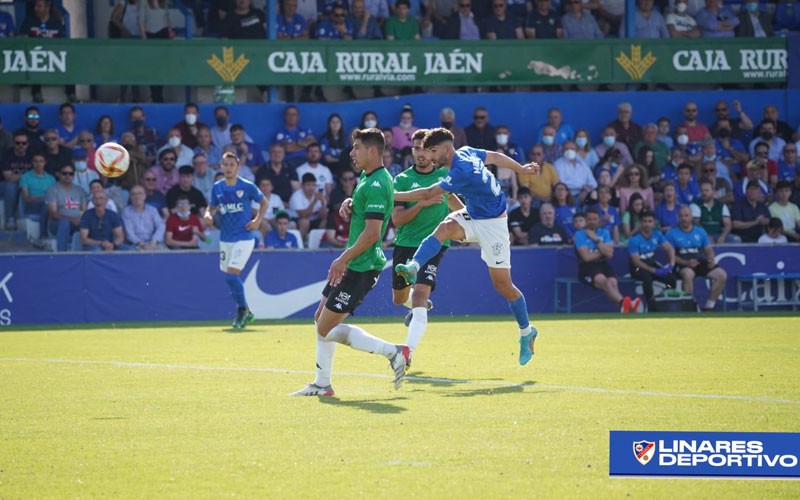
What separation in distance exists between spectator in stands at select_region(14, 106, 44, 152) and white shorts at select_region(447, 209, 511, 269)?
42.4 feet

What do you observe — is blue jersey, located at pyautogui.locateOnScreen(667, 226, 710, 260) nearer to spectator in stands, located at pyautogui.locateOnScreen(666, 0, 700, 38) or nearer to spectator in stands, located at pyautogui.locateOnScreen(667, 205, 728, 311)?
spectator in stands, located at pyautogui.locateOnScreen(667, 205, 728, 311)

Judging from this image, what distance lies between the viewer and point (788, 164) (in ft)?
85.4

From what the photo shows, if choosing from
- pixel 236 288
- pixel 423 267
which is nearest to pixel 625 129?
pixel 236 288

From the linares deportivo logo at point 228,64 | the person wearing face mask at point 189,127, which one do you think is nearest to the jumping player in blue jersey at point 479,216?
the person wearing face mask at point 189,127

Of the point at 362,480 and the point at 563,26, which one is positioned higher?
the point at 563,26

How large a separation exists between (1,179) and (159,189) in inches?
114

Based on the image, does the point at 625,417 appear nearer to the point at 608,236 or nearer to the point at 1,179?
the point at 608,236

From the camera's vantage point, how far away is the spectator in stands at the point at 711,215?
24.5 metres

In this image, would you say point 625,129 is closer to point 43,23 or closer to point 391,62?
point 391,62

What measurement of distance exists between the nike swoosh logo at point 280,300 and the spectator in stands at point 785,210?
7.91m

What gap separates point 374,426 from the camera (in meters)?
9.05

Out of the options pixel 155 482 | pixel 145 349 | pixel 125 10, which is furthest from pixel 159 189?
pixel 155 482

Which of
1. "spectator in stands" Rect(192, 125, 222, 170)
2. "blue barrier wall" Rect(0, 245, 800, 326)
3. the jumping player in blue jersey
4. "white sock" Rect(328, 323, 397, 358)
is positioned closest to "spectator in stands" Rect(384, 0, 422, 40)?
"spectator in stands" Rect(192, 125, 222, 170)

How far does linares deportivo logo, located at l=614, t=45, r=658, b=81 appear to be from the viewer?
26.9m
